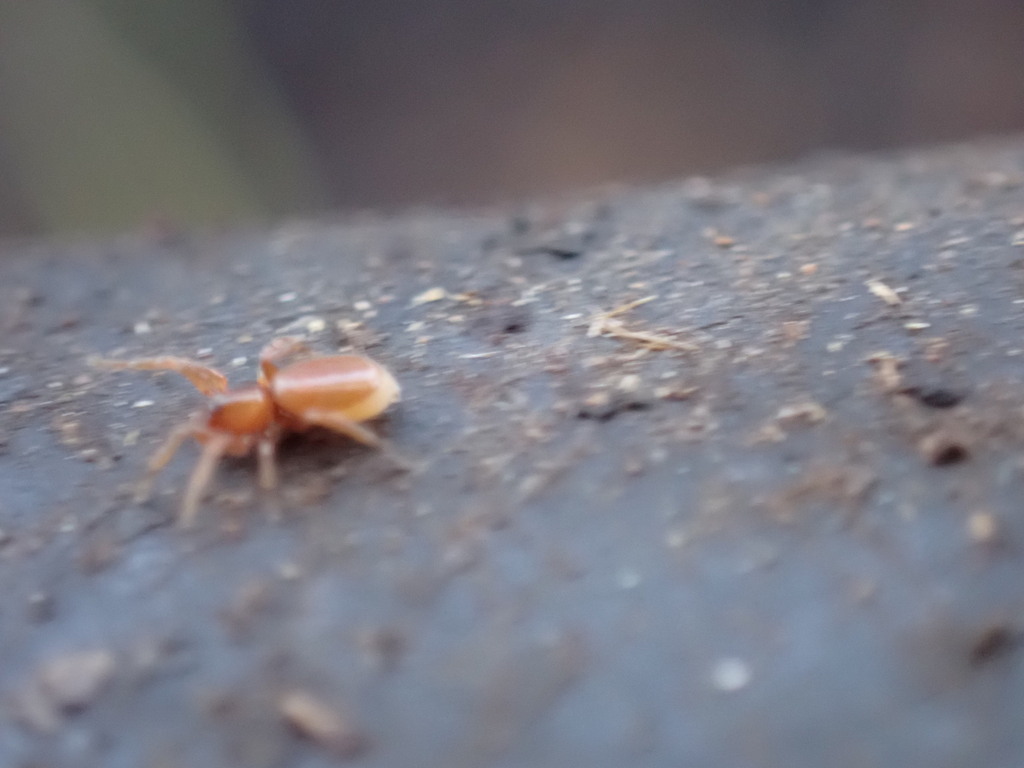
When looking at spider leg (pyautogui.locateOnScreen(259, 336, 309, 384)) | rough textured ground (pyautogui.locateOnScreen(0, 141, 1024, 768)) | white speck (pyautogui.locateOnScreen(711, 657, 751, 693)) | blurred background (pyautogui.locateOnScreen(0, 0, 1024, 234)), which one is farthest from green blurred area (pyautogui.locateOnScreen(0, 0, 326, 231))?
white speck (pyautogui.locateOnScreen(711, 657, 751, 693))

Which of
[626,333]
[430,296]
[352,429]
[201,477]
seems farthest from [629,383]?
[201,477]

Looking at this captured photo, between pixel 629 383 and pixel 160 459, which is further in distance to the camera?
pixel 629 383

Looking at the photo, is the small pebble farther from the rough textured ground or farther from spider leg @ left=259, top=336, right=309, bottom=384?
spider leg @ left=259, top=336, right=309, bottom=384

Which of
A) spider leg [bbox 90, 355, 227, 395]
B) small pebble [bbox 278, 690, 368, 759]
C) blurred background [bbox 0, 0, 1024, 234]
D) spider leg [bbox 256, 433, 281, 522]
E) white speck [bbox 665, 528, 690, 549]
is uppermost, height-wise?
blurred background [bbox 0, 0, 1024, 234]

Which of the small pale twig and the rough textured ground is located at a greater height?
the small pale twig

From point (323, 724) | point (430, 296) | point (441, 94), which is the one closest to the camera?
point (323, 724)

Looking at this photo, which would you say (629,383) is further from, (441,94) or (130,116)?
(130,116)

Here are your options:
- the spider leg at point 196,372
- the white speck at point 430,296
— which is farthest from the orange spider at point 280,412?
the white speck at point 430,296
